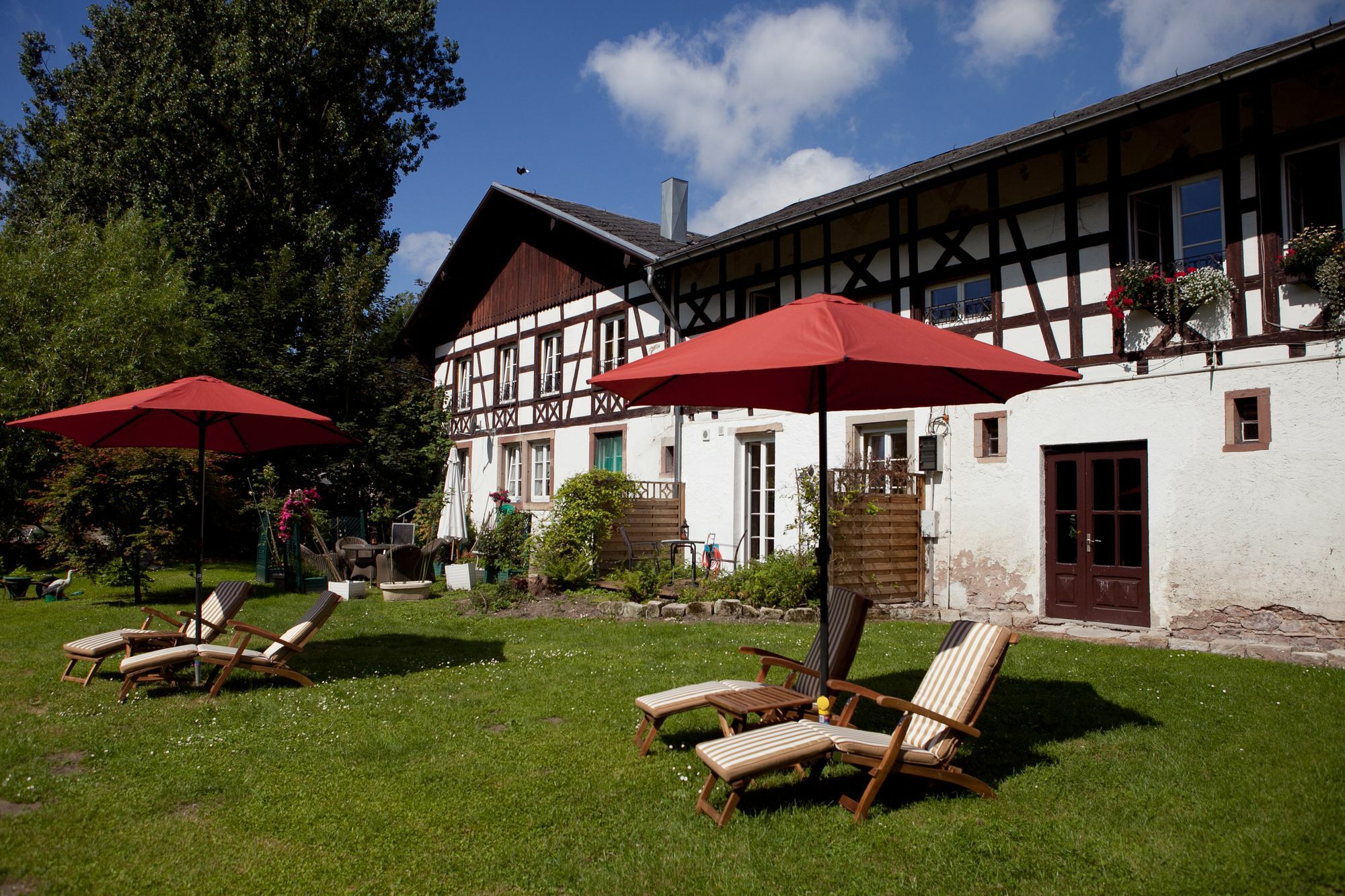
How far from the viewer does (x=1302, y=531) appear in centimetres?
755

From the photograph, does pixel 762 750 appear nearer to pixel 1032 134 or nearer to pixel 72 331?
pixel 1032 134

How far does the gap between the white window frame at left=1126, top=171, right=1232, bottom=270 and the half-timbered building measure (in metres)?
0.02

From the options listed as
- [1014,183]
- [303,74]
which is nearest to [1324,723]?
[1014,183]

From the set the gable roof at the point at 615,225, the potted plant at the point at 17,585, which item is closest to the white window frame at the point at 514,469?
the gable roof at the point at 615,225

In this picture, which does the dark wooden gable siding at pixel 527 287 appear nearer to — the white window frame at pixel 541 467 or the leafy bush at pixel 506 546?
the white window frame at pixel 541 467

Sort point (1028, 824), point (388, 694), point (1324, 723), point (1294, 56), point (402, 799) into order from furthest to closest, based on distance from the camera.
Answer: point (1294, 56) < point (388, 694) < point (1324, 723) < point (402, 799) < point (1028, 824)

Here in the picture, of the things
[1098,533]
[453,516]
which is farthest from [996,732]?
[453,516]

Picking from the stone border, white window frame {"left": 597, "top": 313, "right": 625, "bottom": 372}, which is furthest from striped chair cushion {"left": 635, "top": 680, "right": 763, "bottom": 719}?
white window frame {"left": 597, "top": 313, "right": 625, "bottom": 372}

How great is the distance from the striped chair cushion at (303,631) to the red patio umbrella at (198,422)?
0.59 meters

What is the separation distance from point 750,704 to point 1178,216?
23.7 feet

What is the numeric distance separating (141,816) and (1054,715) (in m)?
4.78

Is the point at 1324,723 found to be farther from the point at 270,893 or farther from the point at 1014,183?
the point at 1014,183

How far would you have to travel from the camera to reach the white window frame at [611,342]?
1582cm

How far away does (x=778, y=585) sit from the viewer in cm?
994
